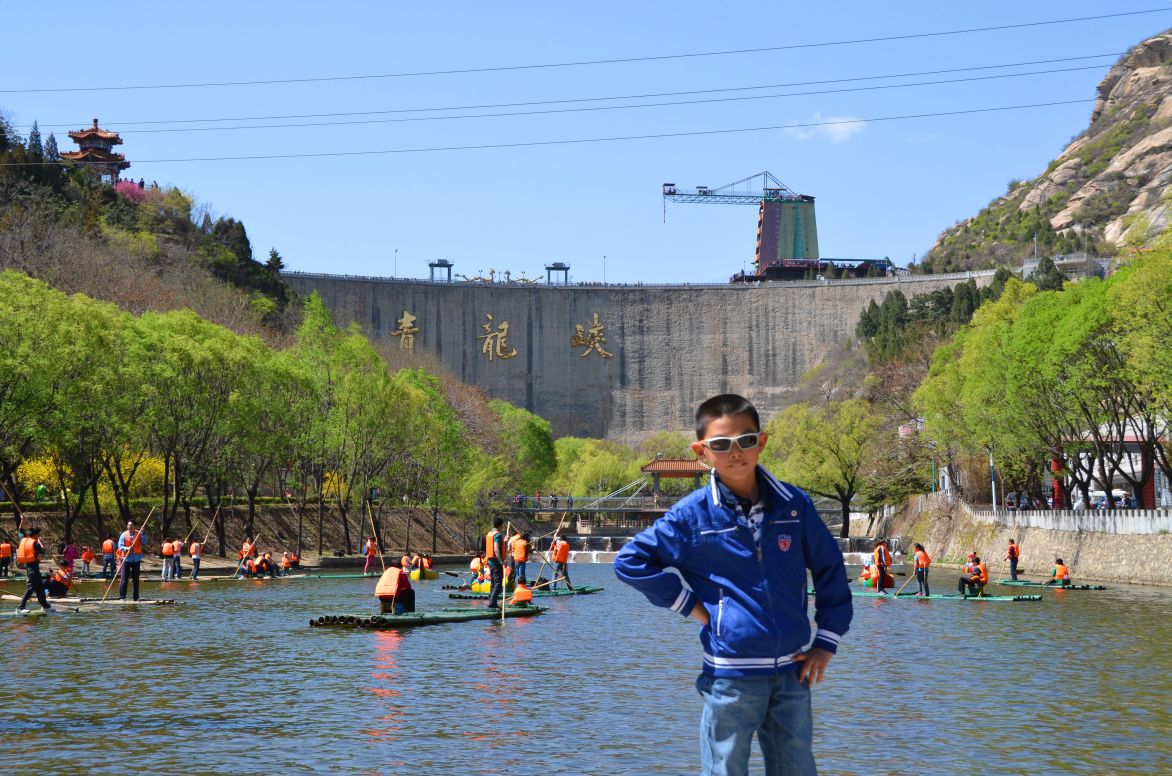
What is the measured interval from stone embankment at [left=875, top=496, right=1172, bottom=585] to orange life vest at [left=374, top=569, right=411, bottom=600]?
26.7 metres

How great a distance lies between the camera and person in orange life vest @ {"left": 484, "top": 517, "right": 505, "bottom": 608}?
29.8 m

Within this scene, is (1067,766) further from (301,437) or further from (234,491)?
(234,491)

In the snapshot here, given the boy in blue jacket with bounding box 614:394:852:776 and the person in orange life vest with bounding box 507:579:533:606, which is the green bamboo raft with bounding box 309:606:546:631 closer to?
the person in orange life vest with bounding box 507:579:533:606

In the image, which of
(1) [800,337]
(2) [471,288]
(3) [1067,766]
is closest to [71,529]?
(3) [1067,766]

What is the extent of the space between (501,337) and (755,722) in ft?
454

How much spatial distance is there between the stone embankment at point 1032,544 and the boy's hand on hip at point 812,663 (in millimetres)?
40352

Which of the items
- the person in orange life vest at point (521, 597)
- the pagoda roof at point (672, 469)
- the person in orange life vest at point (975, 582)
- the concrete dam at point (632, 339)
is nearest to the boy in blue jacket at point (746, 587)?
the person in orange life vest at point (521, 597)

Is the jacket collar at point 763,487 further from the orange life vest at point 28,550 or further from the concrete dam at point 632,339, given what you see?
the concrete dam at point 632,339

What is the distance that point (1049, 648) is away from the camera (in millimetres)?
23516

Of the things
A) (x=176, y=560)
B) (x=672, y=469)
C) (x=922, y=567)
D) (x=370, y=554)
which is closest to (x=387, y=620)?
(x=922, y=567)

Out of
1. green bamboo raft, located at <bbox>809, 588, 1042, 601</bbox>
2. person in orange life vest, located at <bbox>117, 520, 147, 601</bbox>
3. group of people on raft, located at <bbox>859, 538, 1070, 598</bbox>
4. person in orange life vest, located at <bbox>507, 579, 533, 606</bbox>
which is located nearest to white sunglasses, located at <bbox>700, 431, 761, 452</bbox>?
person in orange life vest, located at <bbox>507, 579, 533, 606</bbox>

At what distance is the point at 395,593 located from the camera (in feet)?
93.7

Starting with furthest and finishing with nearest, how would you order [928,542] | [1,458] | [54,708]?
1. [928,542]
2. [1,458]
3. [54,708]

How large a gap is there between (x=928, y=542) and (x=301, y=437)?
32.7m
